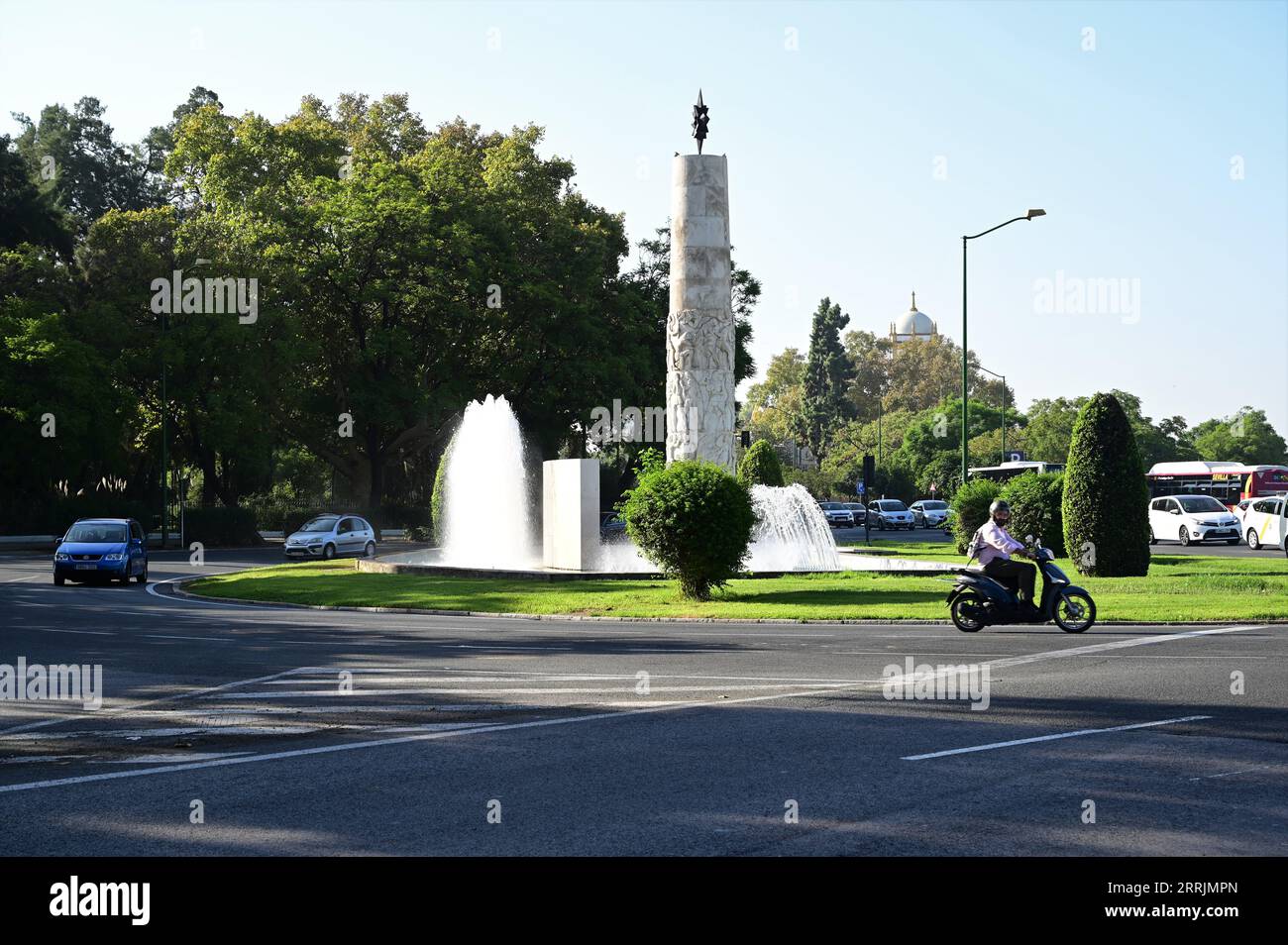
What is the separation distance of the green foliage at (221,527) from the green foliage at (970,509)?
110 feet

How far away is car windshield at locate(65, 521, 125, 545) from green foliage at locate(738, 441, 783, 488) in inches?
862

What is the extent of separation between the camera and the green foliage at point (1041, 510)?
35.0 metres

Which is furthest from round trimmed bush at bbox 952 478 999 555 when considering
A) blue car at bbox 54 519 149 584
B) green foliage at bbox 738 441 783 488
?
blue car at bbox 54 519 149 584

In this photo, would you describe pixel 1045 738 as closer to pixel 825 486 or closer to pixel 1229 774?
pixel 1229 774

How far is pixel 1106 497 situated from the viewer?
29.1m

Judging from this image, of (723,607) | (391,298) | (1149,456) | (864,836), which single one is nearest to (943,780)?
(864,836)

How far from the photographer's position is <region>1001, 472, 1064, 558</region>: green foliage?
3503cm

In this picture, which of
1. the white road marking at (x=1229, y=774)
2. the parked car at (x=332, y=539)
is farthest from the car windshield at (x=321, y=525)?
the white road marking at (x=1229, y=774)

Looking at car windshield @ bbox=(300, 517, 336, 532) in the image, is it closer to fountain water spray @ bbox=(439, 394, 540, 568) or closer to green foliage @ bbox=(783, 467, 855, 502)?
fountain water spray @ bbox=(439, 394, 540, 568)

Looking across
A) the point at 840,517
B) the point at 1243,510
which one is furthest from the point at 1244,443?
the point at 1243,510

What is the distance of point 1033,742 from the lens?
9719 mm

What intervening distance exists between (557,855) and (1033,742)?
451 centimetres

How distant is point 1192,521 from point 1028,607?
110 feet

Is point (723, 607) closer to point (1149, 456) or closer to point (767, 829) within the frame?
point (767, 829)
